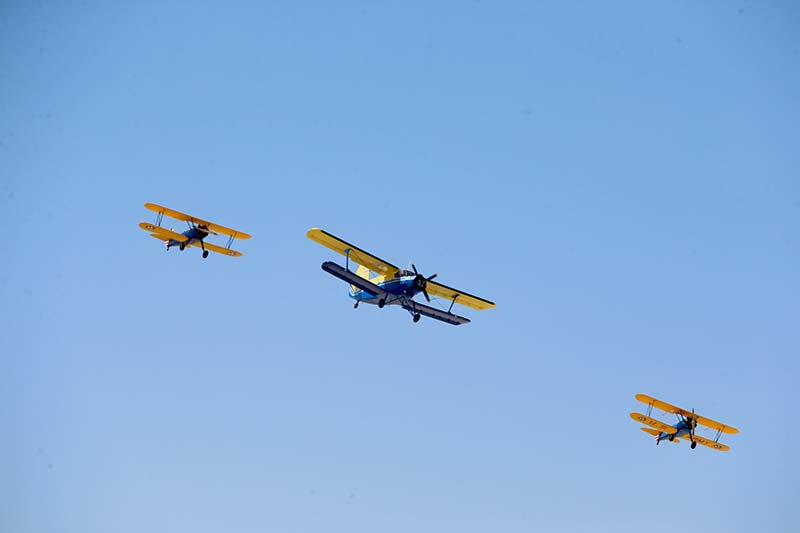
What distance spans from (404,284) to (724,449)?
30025 mm

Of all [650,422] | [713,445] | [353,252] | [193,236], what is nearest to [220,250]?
[193,236]

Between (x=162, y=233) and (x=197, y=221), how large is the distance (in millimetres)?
2679

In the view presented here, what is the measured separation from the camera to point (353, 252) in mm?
56000

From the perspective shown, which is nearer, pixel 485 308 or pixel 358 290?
pixel 358 290

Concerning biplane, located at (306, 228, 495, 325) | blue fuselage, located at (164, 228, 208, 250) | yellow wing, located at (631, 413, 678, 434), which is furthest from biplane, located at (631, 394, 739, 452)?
blue fuselage, located at (164, 228, 208, 250)

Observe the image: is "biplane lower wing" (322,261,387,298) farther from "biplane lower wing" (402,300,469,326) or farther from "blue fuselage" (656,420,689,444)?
"blue fuselage" (656,420,689,444)

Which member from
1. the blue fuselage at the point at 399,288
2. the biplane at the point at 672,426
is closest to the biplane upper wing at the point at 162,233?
the blue fuselage at the point at 399,288

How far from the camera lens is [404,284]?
55281mm

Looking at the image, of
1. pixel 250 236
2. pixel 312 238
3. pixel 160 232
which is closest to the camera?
pixel 312 238

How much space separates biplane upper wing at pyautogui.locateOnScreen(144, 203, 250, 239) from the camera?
58656mm

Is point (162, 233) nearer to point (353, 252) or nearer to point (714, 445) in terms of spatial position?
point (353, 252)

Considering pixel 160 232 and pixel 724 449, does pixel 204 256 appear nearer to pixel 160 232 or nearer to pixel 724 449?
pixel 160 232

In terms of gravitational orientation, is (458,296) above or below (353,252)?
above

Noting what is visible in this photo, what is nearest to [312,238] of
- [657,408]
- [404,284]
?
[404,284]
